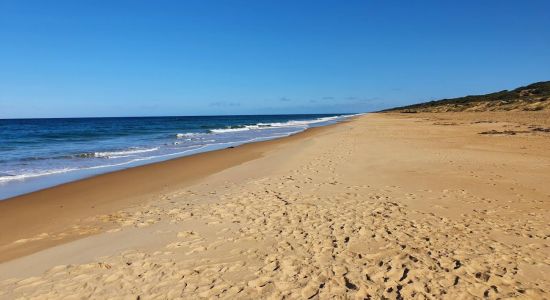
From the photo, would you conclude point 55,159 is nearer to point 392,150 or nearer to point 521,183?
point 392,150

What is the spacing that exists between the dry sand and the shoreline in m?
0.10

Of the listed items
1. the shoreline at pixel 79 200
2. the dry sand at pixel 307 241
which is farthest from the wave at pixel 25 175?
the dry sand at pixel 307 241

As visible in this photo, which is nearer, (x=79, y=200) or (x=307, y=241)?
(x=307, y=241)

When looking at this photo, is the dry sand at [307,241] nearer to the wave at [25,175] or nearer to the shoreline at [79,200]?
the shoreline at [79,200]

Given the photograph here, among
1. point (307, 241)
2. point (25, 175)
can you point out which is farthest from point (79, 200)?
point (307, 241)

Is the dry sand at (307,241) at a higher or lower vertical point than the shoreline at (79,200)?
higher

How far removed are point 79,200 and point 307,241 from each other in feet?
22.6

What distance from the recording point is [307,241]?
19.5 ft

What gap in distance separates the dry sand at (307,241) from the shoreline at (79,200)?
96 millimetres

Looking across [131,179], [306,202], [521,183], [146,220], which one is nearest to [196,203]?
[146,220]

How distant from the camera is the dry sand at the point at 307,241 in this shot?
4570 millimetres

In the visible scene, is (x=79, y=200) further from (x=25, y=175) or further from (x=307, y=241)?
(x=307, y=241)

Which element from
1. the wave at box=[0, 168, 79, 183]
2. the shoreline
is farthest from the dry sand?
the wave at box=[0, 168, 79, 183]

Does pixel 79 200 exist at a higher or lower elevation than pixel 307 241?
lower
